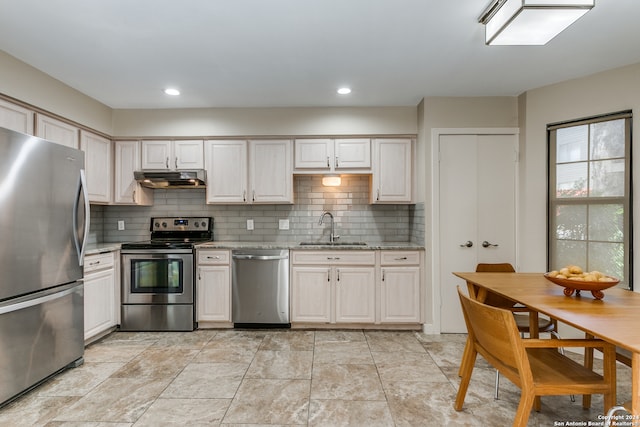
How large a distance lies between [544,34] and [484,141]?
1.58 meters

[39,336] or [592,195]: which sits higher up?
[592,195]

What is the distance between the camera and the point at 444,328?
349 cm

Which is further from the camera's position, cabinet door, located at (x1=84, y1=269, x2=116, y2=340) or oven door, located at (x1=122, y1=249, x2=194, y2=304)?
oven door, located at (x1=122, y1=249, x2=194, y2=304)

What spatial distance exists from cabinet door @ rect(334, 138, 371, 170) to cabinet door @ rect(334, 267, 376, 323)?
1.14 metres

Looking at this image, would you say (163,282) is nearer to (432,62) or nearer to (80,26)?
A: (80,26)

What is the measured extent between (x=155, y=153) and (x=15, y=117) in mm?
1308

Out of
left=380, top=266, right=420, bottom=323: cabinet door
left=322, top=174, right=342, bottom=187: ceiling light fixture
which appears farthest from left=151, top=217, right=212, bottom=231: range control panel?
left=380, top=266, right=420, bottom=323: cabinet door

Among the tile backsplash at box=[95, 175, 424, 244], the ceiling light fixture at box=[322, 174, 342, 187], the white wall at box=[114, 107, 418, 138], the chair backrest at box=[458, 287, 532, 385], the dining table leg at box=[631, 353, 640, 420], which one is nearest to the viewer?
the dining table leg at box=[631, 353, 640, 420]

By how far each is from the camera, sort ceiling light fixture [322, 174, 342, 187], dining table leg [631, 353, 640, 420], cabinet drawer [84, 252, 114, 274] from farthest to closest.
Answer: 1. ceiling light fixture [322, 174, 342, 187]
2. cabinet drawer [84, 252, 114, 274]
3. dining table leg [631, 353, 640, 420]

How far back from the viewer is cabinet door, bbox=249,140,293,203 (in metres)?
3.81

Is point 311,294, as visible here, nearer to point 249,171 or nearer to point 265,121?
point 249,171

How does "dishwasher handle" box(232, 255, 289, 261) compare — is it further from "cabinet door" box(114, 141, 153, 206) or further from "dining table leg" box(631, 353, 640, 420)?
"dining table leg" box(631, 353, 640, 420)

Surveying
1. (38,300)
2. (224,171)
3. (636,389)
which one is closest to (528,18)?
(636,389)

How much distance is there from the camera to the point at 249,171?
3.82 m
